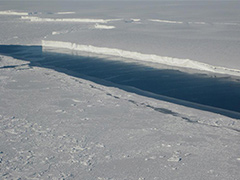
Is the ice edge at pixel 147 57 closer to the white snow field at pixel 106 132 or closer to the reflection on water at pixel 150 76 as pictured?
the white snow field at pixel 106 132

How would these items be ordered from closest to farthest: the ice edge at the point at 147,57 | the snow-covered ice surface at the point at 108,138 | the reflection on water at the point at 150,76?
1. the snow-covered ice surface at the point at 108,138
2. the reflection on water at the point at 150,76
3. the ice edge at the point at 147,57

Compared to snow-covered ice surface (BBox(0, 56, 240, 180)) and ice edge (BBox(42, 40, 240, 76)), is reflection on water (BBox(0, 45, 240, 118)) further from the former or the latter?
snow-covered ice surface (BBox(0, 56, 240, 180))

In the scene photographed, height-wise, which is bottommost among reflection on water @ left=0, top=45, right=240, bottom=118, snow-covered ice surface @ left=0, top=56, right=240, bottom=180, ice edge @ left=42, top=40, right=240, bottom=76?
snow-covered ice surface @ left=0, top=56, right=240, bottom=180

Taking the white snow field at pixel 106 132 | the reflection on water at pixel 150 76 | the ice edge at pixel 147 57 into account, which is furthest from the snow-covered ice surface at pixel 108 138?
the ice edge at pixel 147 57

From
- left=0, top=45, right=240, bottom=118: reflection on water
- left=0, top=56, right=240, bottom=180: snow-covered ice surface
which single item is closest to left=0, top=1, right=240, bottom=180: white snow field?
left=0, top=56, right=240, bottom=180: snow-covered ice surface

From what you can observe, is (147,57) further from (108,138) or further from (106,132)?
(108,138)

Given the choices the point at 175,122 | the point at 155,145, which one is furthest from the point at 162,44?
the point at 155,145
